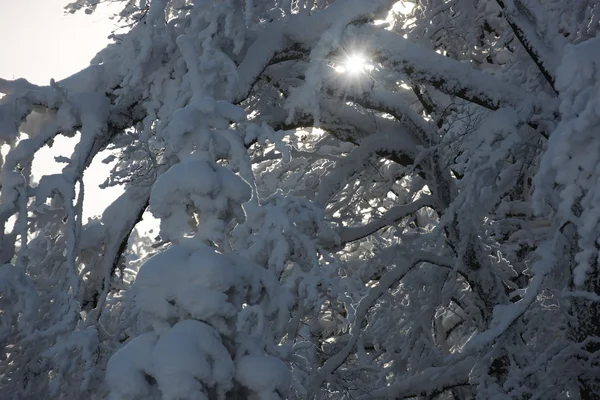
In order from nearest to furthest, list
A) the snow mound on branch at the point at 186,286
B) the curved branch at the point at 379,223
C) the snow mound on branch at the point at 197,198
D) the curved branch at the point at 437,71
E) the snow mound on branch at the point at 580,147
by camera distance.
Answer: the snow mound on branch at the point at 186,286 < the snow mound on branch at the point at 197,198 < the snow mound on branch at the point at 580,147 < the curved branch at the point at 437,71 < the curved branch at the point at 379,223

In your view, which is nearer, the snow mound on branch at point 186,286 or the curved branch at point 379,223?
Answer: the snow mound on branch at point 186,286

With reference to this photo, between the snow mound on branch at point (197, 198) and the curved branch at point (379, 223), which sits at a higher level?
the curved branch at point (379, 223)

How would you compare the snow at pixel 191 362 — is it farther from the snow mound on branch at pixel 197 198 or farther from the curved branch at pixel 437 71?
the curved branch at pixel 437 71

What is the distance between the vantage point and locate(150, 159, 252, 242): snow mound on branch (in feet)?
10.4

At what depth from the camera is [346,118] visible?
271 inches

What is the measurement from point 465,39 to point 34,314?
609 centimetres

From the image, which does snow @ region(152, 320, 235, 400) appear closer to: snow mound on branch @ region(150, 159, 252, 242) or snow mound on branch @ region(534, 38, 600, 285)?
snow mound on branch @ region(150, 159, 252, 242)

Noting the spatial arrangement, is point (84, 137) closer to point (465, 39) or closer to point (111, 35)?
point (111, 35)

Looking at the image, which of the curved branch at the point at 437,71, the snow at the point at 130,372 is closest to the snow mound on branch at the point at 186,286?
the snow at the point at 130,372

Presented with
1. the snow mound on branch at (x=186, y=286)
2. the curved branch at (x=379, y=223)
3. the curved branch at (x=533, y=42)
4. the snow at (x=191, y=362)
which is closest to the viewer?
the snow at (x=191, y=362)

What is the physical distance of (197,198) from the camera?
3.18 metres

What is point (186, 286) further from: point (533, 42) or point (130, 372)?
point (533, 42)

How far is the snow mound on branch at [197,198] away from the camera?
10.4 ft

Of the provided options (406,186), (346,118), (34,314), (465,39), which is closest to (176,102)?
(34,314)
